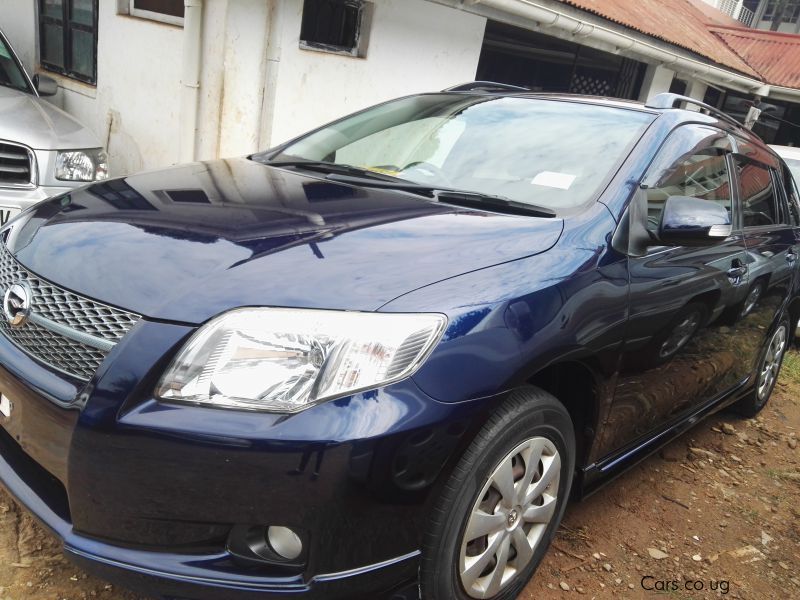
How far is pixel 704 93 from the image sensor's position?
15.0 metres

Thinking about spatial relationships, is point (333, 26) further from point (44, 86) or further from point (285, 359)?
point (285, 359)

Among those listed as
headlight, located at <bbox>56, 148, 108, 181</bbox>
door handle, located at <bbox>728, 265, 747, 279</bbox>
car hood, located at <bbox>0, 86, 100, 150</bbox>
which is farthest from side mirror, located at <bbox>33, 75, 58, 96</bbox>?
door handle, located at <bbox>728, 265, 747, 279</bbox>

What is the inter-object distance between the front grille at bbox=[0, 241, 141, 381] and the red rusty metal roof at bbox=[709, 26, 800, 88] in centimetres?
1718

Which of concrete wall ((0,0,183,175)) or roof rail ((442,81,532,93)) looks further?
concrete wall ((0,0,183,175))

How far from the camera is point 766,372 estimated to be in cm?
430

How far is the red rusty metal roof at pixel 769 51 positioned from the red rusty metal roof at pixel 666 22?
1.47 metres

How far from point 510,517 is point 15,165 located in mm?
3911

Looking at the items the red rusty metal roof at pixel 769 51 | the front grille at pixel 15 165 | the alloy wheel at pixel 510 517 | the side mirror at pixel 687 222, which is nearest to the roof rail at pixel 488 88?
the side mirror at pixel 687 222

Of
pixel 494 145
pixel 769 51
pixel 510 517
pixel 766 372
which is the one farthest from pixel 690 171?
pixel 769 51

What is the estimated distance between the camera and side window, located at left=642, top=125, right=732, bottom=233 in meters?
2.51

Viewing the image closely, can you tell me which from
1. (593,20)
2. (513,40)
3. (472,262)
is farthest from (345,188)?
(513,40)

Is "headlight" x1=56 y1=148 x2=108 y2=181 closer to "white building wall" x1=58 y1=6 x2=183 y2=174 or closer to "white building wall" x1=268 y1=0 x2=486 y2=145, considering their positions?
"white building wall" x1=58 y1=6 x2=183 y2=174

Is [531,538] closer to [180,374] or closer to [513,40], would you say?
[180,374]

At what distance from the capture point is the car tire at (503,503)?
1.77m
